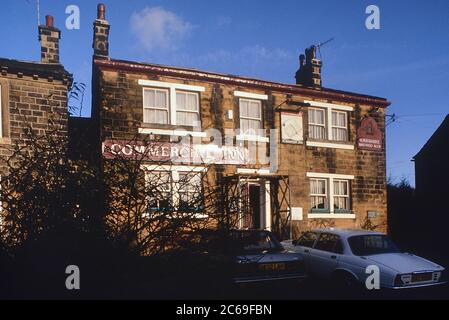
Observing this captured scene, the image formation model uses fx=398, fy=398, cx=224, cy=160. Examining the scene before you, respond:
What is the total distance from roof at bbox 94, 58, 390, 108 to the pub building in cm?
4

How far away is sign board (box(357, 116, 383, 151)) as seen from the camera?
17.1 meters

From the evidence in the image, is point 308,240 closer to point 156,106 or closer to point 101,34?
point 156,106

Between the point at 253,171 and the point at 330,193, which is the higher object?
the point at 253,171

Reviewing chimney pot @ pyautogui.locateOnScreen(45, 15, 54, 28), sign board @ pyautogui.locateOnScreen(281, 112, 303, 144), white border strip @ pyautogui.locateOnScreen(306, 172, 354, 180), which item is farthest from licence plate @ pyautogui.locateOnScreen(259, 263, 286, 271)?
chimney pot @ pyautogui.locateOnScreen(45, 15, 54, 28)

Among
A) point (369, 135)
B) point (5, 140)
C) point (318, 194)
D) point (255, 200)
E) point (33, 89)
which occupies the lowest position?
point (255, 200)

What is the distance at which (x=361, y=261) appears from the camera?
7.95 m

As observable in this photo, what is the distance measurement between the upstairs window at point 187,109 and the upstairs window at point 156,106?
424 mm

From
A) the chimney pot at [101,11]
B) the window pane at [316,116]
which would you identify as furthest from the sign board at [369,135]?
the chimney pot at [101,11]

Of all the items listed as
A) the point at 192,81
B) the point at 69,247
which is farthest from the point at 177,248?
the point at 192,81

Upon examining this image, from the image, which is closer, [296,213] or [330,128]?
[296,213]

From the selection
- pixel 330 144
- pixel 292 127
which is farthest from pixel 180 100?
pixel 330 144

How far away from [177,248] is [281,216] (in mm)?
10290

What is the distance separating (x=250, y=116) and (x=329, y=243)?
735 centimetres

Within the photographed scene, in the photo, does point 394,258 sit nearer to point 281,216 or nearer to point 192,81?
point 281,216
